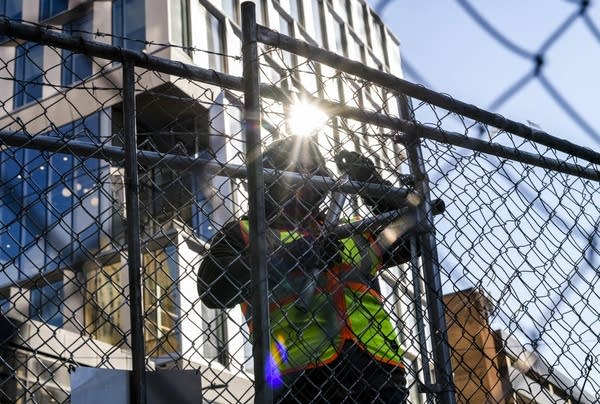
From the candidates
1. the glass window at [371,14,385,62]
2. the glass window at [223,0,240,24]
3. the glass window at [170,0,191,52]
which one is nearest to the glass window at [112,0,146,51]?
the glass window at [170,0,191,52]

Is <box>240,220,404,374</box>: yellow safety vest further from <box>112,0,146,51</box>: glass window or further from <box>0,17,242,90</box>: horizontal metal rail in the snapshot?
<box>112,0,146,51</box>: glass window

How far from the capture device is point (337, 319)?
125 inches

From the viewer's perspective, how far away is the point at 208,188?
315 centimetres

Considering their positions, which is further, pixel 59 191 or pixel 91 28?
pixel 91 28

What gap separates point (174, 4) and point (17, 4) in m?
4.47

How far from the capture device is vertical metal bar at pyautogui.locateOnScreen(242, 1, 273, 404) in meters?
2.05

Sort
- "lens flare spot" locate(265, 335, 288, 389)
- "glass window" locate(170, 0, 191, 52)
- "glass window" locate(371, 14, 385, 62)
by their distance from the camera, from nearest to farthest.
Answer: "lens flare spot" locate(265, 335, 288, 389), "glass window" locate(170, 0, 191, 52), "glass window" locate(371, 14, 385, 62)

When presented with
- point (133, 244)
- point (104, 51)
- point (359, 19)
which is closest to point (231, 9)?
point (359, 19)

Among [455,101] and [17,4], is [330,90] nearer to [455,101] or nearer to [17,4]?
[17,4]

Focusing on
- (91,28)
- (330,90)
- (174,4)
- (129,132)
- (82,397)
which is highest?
(330,90)

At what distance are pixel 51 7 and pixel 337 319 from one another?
18.0 m

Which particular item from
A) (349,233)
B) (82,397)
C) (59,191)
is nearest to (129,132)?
(82,397)

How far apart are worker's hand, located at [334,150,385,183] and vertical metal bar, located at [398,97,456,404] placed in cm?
14

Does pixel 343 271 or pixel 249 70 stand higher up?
pixel 343 271
